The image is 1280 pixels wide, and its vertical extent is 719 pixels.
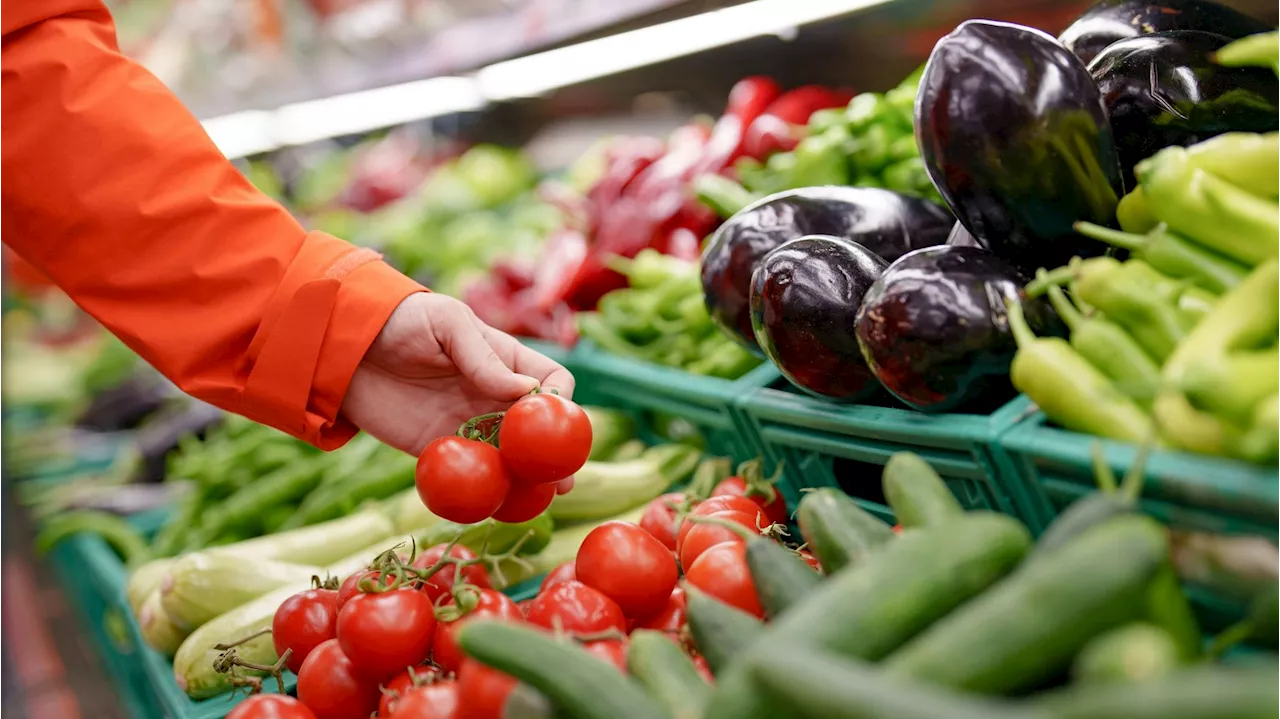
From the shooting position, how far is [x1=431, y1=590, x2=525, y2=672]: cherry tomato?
1485 millimetres

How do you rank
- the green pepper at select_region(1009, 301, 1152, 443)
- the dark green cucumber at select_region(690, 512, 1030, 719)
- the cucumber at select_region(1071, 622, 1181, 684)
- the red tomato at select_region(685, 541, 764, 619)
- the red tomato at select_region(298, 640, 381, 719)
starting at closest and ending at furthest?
the cucumber at select_region(1071, 622, 1181, 684) < the dark green cucumber at select_region(690, 512, 1030, 719) < the green pepper at select_region(1009, 301, 1152, 443) < the red tomato at select_region(685, 541, 764, 619) < the red tomato at select_region(298, 640, 381, 719)

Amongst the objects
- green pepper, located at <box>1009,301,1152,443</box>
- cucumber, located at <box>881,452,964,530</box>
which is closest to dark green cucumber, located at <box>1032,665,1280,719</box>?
cucumber, located at <box>881,452,964,530</box>

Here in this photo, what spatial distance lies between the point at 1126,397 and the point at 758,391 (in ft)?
2.63

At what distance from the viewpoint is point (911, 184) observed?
2375 millimetres

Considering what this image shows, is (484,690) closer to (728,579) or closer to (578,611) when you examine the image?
(578,611)

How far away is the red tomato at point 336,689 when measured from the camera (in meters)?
1.55

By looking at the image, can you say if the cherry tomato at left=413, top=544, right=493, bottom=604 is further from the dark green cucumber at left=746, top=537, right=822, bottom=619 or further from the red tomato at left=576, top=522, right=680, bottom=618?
the dark green cucumber at left=746, top=537, right=822, bottom=619

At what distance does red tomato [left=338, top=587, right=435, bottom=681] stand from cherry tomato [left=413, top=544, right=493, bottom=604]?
0.14 meters

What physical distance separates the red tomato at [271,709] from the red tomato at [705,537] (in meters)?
0.64

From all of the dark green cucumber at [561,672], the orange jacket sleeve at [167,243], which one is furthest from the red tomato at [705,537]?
the orange jacket sleeve at [167,243]

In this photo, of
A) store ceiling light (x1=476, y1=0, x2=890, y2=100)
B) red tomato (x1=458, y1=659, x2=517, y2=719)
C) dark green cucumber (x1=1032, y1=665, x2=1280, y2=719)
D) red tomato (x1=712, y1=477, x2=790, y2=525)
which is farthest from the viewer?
store ceiling light (x1=476, y1=0, x2=890, y2=100)

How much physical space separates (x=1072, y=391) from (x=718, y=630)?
1.85ft

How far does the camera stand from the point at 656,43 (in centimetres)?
390

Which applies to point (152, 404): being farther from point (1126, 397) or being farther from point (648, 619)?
point (1126, 397)
